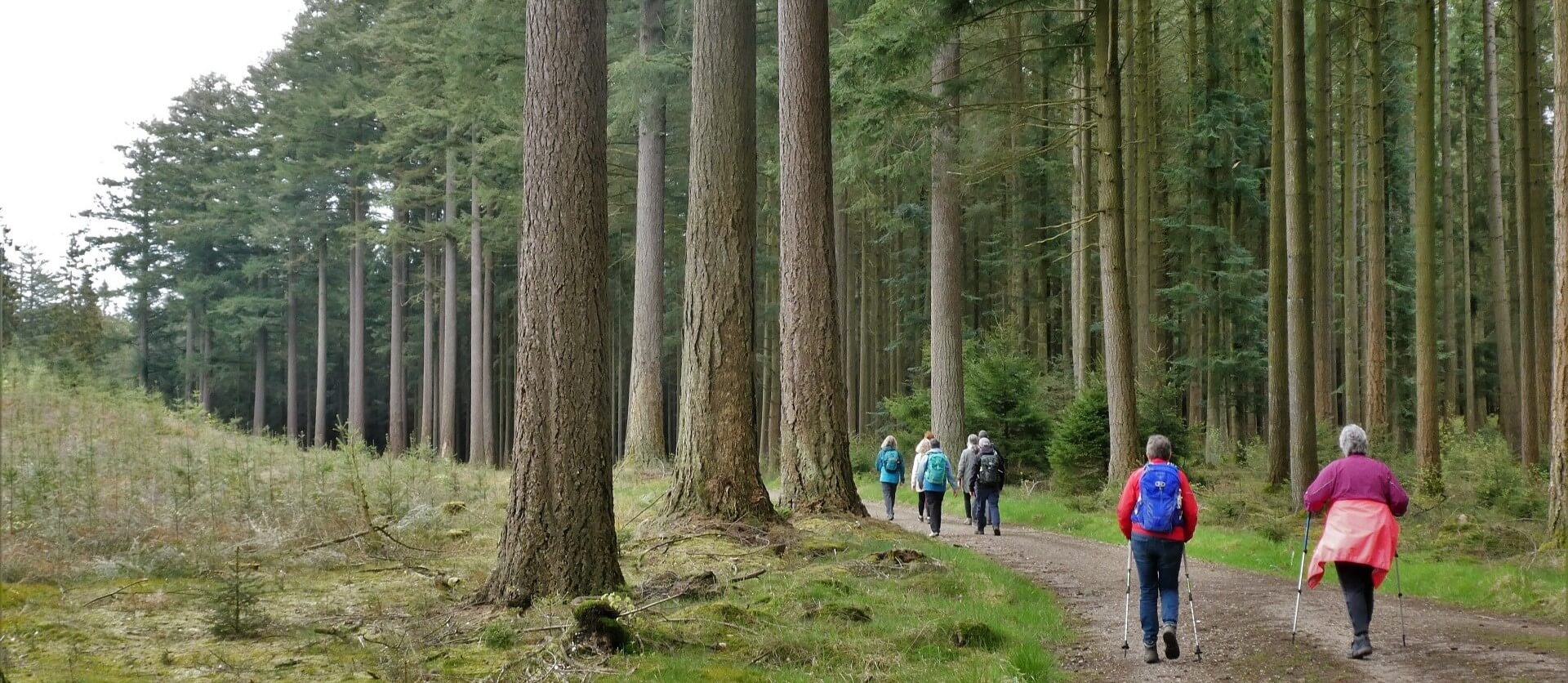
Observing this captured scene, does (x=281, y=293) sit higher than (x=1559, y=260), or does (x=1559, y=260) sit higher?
(x=281, y=293)

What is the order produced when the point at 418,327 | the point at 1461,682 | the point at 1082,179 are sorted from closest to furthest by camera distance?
the point at 1461,682 → the point at 1082,179 → the point at 418,327

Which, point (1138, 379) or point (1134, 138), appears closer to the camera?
point (1138, 379)

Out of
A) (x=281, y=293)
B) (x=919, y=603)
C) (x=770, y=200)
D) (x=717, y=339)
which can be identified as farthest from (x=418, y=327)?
(x=919, y=603)

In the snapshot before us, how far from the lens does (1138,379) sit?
21031mm

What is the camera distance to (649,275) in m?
23.6

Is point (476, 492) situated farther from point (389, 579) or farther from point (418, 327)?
point (418, 327)

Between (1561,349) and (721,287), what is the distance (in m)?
8.86

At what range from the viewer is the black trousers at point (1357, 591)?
754 centimetres

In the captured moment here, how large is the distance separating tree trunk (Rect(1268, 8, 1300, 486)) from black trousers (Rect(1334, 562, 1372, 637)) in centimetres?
1069

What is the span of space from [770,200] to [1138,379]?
1390 cm

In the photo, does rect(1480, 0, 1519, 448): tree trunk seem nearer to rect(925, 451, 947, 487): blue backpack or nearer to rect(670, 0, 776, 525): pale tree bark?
rect(925, 451, 947, 487): blue backpack

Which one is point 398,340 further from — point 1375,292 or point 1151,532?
point 1151,532

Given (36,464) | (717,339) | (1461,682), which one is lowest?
(1461,682)

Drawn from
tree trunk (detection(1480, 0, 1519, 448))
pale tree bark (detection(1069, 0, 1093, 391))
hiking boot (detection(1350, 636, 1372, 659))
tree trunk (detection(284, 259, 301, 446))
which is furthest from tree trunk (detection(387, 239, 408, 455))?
hiking boot (detection(1350, 636, 1372, 659))
